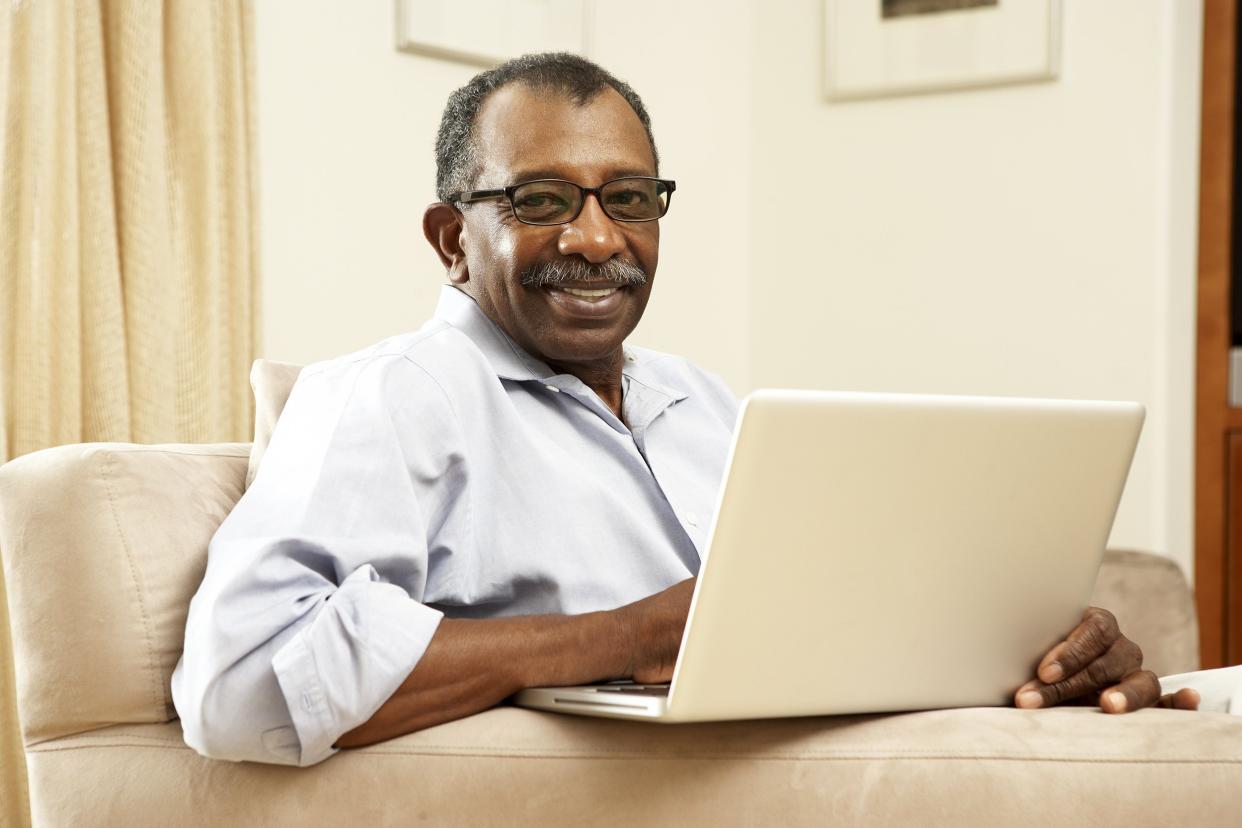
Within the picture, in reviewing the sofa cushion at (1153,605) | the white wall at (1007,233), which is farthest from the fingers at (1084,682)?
the white wall at (1007,233)

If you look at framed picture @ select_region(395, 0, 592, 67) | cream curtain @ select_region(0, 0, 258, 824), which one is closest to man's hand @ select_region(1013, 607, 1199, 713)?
cream curtain @ select_region(0, 0, 258, 824)

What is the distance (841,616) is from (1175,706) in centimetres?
44

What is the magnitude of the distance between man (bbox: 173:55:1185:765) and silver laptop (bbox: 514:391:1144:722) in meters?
0.07

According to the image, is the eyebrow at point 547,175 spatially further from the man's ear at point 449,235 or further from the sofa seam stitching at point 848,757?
the sofa seam stitching at point 848,757

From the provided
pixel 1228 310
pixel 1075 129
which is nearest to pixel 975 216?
pixel 1075 129

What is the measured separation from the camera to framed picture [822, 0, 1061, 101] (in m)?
2.95

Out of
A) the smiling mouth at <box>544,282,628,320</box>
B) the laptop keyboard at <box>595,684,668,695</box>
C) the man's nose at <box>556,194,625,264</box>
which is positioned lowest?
the laptop keyboard at <box>595,684,668,695</box>

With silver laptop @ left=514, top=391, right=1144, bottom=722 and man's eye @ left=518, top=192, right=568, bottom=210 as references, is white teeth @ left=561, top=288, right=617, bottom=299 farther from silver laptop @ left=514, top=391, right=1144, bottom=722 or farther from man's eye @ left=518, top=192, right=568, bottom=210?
silver laptop @ left=514, top=391, right=1144, bottom=722

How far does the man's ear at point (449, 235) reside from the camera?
1.51m

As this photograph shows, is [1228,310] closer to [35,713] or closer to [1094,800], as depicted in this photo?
[1094,800]

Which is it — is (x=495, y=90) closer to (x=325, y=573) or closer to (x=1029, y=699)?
(x=325, y=573)

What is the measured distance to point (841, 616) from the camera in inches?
37.3

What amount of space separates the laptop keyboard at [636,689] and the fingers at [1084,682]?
0.29 metres

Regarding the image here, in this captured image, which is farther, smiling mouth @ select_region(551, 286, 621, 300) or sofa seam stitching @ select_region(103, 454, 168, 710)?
smiling mouth @ select_region(551, 286, 621, 300)
